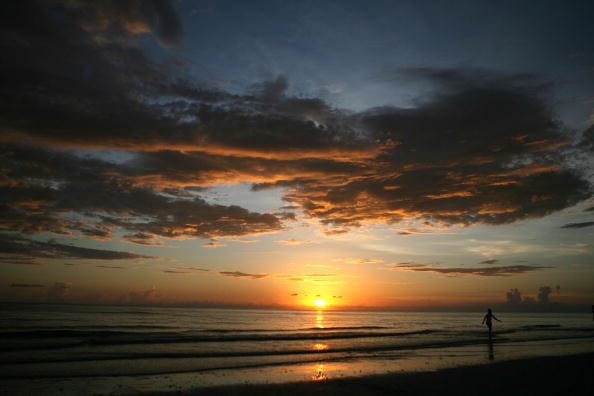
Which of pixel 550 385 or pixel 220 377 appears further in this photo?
pixel 220 377

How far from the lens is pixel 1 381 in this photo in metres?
17.4

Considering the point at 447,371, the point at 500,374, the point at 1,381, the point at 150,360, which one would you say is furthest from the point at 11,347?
the point at 500,374

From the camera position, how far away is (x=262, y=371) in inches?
826

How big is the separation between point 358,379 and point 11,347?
100 feet

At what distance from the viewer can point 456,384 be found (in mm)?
15930

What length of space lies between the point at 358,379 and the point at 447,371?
5.38m

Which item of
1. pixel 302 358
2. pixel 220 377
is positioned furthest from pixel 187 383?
pixel 302 358

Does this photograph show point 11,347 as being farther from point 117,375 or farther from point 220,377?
point 220,377

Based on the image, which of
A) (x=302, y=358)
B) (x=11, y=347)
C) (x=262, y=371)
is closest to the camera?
(x=262, y=371)

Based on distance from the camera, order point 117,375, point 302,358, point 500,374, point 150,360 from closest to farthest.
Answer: point 500,374, point 117,375, point 150,360, point 302,358

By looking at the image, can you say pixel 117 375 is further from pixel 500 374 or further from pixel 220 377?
pixel 500 374

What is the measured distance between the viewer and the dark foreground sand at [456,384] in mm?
14594

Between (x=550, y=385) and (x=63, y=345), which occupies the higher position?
(x=550, y=385)

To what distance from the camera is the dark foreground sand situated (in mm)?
14594
